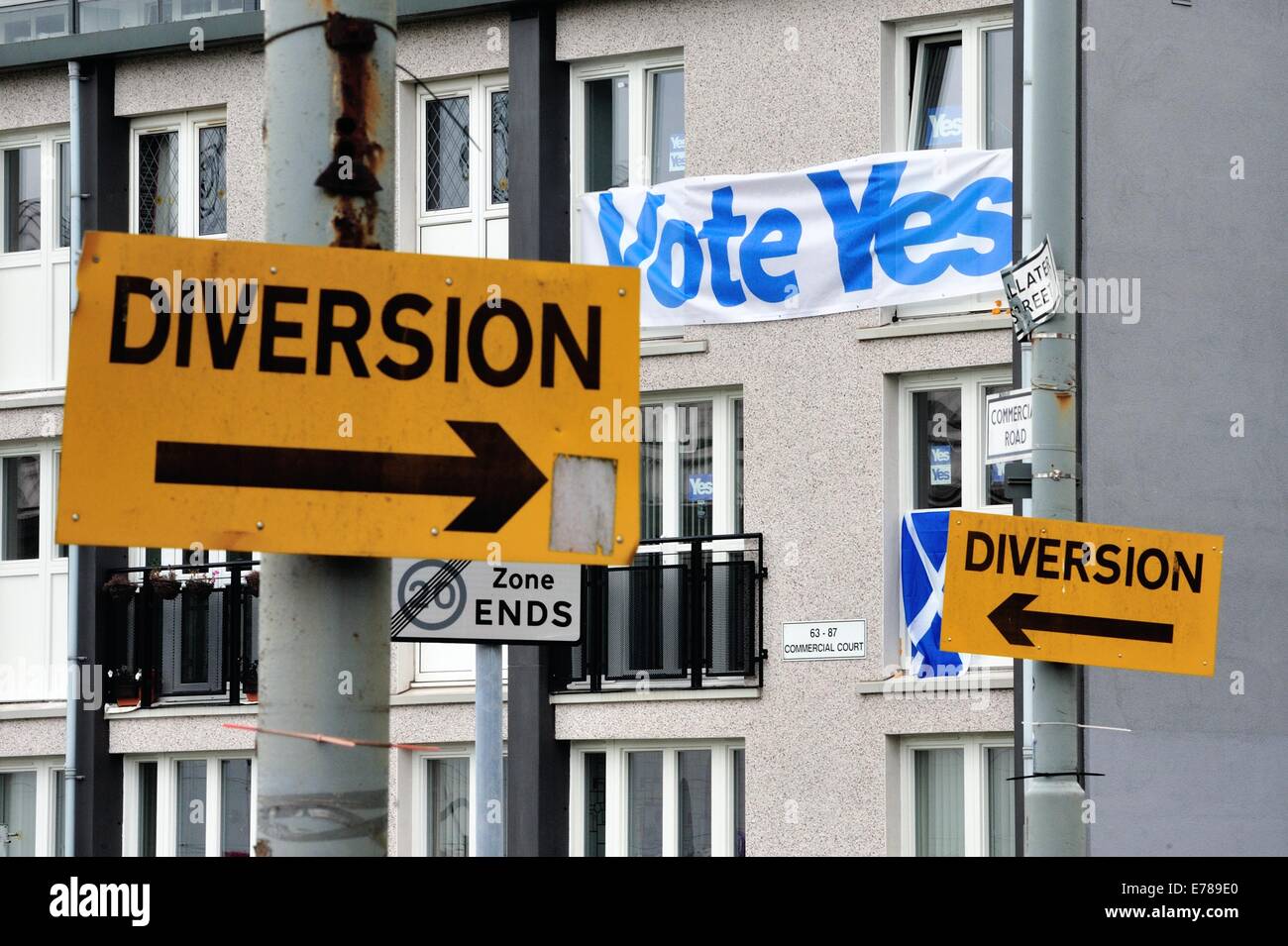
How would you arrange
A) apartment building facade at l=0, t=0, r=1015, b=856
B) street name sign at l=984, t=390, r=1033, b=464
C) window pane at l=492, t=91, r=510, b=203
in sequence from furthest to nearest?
1. window pane at l=492, t=91, r=510, b=203
2. apartment building facade at l=0, t=0, r=1015, b=856
3. street name sign at l=984, t=390, r=1033, b=464

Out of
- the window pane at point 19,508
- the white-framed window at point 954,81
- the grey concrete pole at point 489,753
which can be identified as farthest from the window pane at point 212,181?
the grey concrete pole at point 489,753

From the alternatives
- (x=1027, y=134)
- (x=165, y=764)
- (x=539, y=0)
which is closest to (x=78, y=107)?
(x=539, y=0)

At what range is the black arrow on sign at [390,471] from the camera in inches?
156

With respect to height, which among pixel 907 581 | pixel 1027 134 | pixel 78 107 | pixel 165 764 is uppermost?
pixel 78 107

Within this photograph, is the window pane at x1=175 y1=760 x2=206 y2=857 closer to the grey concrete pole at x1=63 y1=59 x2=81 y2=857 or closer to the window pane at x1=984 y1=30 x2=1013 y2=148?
the grey concrete pole at x1=63 y1=59 x2=81 y2=857

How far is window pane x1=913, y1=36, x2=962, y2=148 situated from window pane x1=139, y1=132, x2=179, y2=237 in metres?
7.86

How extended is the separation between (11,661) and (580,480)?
20.5 m

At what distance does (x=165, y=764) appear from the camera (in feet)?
74.4

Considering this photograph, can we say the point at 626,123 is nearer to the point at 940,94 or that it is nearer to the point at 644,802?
the point at 940,94

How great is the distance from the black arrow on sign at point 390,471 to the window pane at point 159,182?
19522mm

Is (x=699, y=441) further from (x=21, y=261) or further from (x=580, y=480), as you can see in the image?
(x=580, y=480)

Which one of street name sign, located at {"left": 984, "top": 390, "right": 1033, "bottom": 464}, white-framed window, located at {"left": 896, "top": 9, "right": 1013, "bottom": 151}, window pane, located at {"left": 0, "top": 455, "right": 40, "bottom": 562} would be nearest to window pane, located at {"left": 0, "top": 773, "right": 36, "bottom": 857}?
window pane, located at {"left": 0, "top": 455, "right": 40, "bottom": 562}

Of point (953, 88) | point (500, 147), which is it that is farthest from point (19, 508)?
point (953, 88)

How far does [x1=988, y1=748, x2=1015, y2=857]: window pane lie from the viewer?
19125 millimetres
